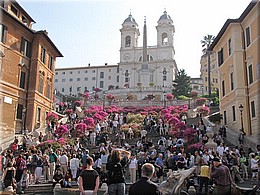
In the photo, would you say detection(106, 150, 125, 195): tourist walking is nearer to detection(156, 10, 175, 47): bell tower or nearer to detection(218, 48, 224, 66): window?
detection(218, 48, 224, 66): window

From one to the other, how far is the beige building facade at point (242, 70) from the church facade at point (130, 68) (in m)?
58.3

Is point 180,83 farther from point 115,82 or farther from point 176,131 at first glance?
point 176,131

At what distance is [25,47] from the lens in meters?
30.6

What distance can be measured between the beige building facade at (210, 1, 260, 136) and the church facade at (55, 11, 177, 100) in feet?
191

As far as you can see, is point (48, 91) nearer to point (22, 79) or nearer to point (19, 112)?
point (22, 79)

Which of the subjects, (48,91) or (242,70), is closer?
(242,70)

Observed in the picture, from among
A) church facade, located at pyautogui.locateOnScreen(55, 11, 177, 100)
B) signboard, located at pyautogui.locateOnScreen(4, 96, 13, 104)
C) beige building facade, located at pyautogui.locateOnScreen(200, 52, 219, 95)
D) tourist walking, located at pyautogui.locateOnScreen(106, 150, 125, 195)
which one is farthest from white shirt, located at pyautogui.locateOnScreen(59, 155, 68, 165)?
beige building facade, located at pyautogui.locateOnScreen(200, 52, 219, 95)

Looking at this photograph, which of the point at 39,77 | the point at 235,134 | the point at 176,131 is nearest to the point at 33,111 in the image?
the point at 39,77

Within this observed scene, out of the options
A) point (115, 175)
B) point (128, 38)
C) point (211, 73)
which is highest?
point (128, 38)

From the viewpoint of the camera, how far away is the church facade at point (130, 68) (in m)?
96.7

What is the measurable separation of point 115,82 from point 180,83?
3594 cm

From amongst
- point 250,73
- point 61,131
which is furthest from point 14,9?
point 250,73

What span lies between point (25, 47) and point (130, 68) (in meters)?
69.9

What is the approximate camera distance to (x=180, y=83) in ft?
246
